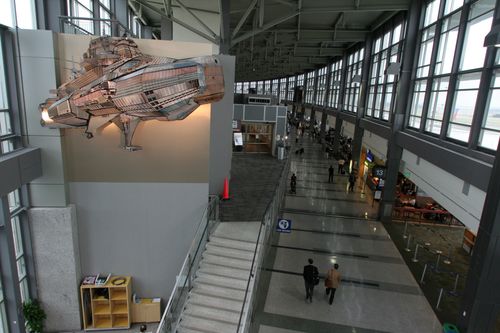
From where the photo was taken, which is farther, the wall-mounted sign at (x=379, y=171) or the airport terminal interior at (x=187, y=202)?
the wall-mounted sign at (x=379, y=171)

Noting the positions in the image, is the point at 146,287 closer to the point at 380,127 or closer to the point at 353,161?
the point at 380,127

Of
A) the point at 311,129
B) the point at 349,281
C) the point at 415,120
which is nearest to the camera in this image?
the point at 349,281

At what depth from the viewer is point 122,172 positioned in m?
7.96

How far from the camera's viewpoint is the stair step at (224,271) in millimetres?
7723

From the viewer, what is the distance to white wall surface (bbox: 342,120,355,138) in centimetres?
2358

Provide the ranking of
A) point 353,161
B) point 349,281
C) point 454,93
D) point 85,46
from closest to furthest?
point 85,46 < point 349,281 < point 454,93 < point 353,161

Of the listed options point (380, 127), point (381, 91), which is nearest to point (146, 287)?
point (380, 127)

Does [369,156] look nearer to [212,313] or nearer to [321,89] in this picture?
[212,313]

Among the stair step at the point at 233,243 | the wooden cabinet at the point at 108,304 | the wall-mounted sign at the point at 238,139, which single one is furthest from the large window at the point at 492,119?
the wall-mounted sign at the point at 238,139

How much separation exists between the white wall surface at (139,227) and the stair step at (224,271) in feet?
3.16

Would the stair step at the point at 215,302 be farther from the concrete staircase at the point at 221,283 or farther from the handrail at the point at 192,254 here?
the handrail at the point at 192,254

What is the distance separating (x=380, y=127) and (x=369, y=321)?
10.9 m

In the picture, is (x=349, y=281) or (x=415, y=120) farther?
(x=415, y=120)

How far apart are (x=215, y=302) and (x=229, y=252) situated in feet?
4.43
